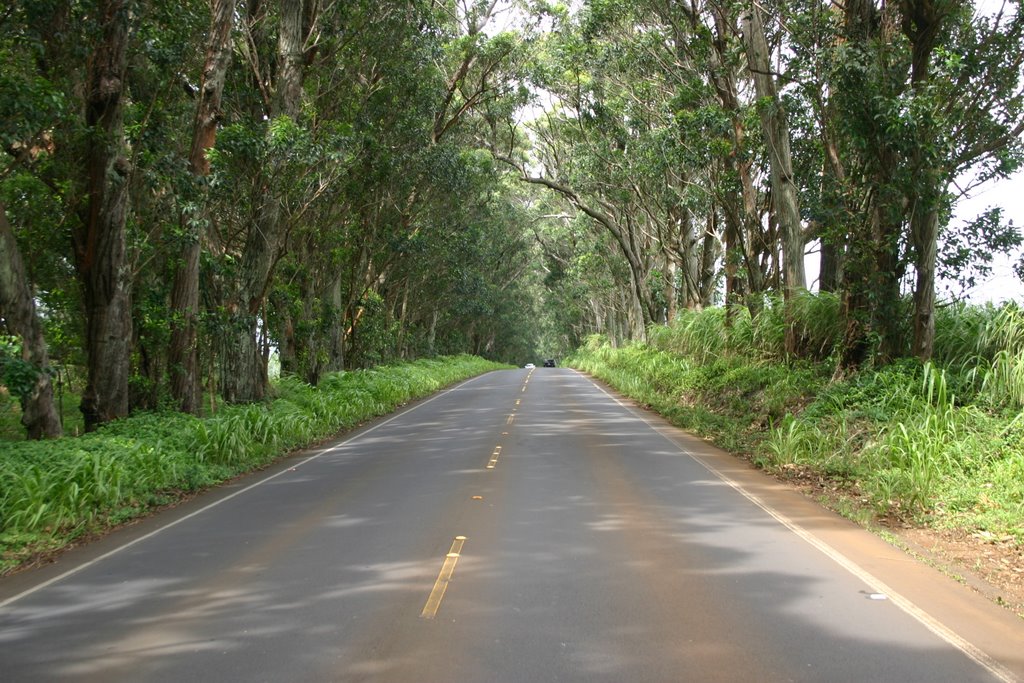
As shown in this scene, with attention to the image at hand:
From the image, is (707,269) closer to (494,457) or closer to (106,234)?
(494,457)

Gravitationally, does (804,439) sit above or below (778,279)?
below

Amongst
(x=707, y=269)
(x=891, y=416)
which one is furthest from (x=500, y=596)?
(x=707, y=269)

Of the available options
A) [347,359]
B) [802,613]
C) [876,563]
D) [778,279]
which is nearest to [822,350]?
[778,279]

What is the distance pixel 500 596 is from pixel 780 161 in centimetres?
1321

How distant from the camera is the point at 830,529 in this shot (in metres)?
7.75

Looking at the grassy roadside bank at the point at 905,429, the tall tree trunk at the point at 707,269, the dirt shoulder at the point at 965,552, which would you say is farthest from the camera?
the tall tree trunk at the point at 707,269

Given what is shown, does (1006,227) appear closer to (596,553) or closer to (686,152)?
(686,152)

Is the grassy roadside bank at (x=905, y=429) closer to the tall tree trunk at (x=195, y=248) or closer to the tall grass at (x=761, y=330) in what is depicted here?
the tall grass at (x=761, y=330)

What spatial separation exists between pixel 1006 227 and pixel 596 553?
37.8 ft

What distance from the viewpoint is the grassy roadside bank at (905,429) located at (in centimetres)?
798

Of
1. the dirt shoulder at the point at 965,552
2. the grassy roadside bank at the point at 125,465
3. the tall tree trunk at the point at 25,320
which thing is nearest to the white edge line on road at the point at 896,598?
→ the dirt shoulder at the point at 965,552

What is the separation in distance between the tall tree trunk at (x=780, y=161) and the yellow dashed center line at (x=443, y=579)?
1176 centimetres

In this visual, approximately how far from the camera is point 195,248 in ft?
47.3

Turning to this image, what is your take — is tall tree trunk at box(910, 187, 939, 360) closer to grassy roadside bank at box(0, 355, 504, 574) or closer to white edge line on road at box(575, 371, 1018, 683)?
white edge line on road at box(575, 371, 1018, 683)
